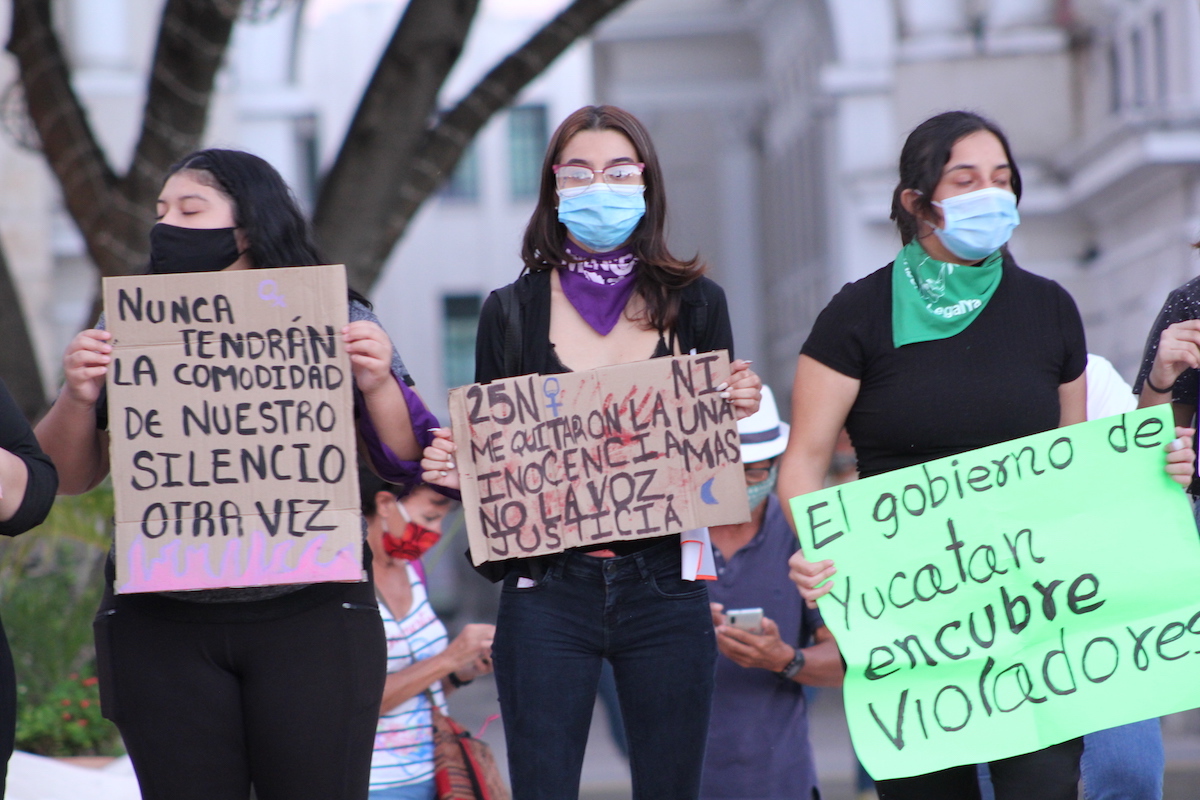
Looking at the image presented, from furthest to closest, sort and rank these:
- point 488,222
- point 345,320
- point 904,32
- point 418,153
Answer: point 488,222 → point 904,32 → point 418,153 → point 345,320

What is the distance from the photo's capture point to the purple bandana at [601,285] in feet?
10.9

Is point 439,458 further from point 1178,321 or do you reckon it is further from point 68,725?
point 68,725

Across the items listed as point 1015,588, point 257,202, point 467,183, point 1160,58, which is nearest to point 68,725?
point 257,202

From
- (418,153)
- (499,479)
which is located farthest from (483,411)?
(418,153)

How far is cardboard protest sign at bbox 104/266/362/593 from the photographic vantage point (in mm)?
3100

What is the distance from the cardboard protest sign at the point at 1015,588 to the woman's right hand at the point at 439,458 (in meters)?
0.75

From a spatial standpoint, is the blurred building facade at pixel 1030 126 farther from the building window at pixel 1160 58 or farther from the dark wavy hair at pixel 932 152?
the dark wavy hair at pixel 932 152

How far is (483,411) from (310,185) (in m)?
22.9

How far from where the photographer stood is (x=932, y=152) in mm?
3271

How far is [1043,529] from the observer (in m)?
3.28

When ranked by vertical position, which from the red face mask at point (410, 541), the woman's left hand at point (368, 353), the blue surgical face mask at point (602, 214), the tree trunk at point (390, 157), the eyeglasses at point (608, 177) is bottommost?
the red face mask at point (410, 541)

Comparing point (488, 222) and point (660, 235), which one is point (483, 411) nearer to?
point (660, 235)

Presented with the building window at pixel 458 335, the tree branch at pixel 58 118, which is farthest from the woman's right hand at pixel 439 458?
the building window at pixel 458 335

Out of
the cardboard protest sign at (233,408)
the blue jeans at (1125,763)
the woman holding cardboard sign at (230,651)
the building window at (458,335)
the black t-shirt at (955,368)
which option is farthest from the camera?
the building window at (458,335)
